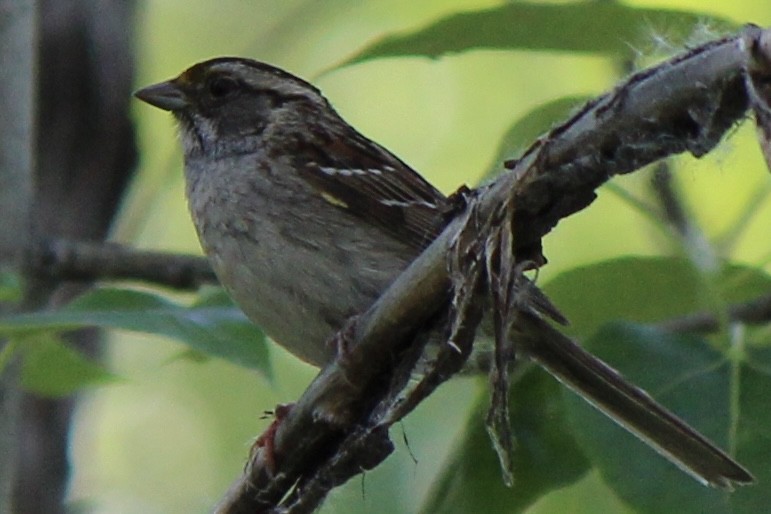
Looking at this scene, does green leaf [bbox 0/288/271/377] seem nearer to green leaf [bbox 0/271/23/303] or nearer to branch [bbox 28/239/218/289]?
green leaf [bbox 0/271/23/303]

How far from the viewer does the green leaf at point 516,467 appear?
246cm

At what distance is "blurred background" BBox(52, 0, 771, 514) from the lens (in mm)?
5273

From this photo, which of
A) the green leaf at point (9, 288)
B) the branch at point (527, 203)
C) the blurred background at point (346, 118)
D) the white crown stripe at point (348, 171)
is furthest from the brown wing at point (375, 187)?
the blurred background at point (346, 118)

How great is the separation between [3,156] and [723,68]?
80.3 inches

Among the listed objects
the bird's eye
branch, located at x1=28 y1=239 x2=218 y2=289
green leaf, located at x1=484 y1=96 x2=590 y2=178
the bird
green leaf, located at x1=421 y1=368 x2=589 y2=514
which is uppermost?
green leaf, located at x1=484 y1=96 x2=590 y2=178

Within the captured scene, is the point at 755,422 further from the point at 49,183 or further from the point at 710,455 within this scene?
the point at 49,183

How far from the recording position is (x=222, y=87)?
3566mm

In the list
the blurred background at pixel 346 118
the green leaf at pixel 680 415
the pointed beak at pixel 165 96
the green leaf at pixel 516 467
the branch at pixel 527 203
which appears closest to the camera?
the branch at pixel 527 203

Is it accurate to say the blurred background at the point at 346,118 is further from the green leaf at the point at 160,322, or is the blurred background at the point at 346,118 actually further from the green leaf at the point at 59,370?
the green leaf at the point at 160,322

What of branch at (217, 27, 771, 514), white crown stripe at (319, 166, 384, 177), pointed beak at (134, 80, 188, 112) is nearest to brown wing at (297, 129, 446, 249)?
white crown stripe at (319, 166, 384, 177)

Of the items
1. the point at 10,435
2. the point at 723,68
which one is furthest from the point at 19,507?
the point at 723,68

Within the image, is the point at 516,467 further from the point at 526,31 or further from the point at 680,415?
the point at 526,31

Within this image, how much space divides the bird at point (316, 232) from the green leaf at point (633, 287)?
3.1 inches

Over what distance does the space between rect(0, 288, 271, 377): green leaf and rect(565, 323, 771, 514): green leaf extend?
0.53m
